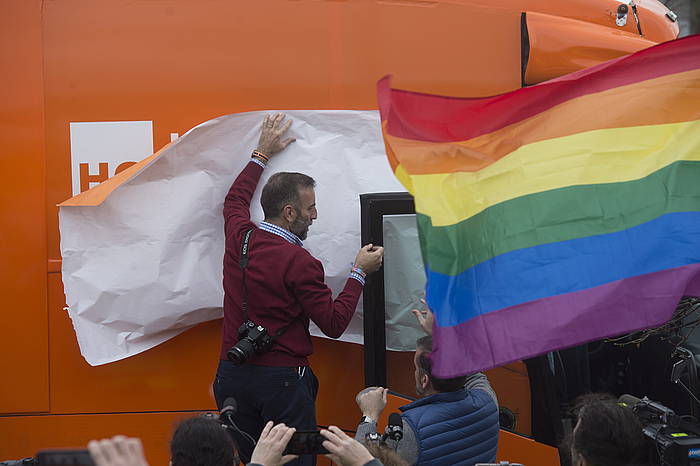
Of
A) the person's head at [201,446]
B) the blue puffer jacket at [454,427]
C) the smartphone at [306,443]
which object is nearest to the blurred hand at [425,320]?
the blue puffer jacket at [454,427]

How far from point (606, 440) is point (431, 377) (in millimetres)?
802

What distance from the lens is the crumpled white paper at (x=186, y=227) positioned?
141 inches

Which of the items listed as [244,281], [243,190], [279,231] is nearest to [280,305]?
[244,281]

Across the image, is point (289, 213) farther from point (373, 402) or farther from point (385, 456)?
point (385, 456)

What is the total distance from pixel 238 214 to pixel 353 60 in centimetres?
81

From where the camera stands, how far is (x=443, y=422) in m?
2.89

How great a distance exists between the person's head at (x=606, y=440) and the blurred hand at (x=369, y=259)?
126 centimetres

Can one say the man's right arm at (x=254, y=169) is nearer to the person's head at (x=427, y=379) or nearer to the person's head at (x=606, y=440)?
the person's head at (x=427, y=379)

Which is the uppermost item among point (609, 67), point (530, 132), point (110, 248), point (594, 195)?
point (609, 67)

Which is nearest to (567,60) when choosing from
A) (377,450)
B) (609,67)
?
(609,67)

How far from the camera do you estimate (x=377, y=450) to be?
7.88 ft

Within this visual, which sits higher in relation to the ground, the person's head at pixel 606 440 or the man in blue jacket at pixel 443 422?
the person's head at pixel 606 440

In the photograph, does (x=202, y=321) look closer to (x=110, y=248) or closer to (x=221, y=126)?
(x=110, y=248)

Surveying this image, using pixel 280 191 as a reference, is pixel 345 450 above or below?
below
